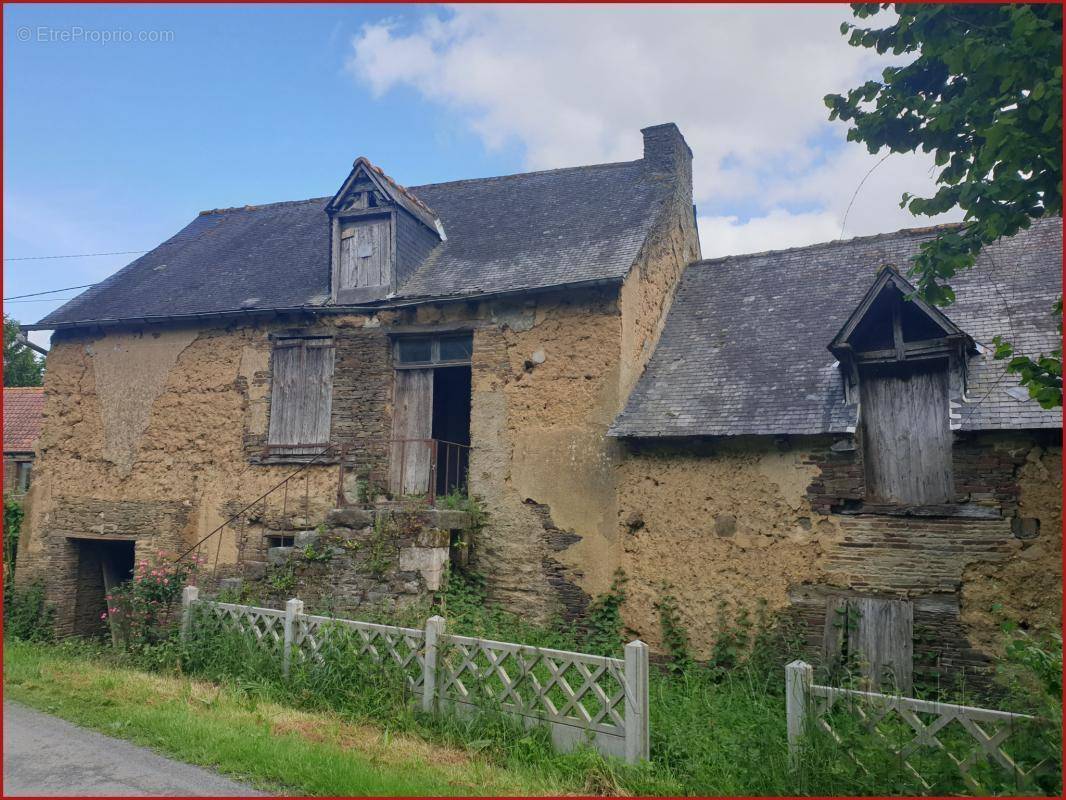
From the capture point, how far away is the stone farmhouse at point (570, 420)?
8.78 metres

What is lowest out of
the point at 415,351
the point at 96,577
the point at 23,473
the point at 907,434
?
the point at 96,577

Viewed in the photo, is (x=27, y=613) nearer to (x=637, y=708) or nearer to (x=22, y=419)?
(x=22, y=419)

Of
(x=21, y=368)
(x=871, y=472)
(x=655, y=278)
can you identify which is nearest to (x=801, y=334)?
(x=871, y=472)

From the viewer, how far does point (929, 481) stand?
29.3 ft

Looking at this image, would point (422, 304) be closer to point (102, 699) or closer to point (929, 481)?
point (102, 699)

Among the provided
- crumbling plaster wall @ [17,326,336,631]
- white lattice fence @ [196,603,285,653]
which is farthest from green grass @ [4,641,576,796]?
crumbling plaster wall @ [17,326,336,631]

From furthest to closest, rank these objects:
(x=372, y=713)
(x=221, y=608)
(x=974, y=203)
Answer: (x=221, y=608), (x=372, y=713), (x=974, y=203)

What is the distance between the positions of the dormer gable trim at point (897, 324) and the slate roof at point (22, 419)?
845 inches

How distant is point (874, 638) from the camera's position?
8641 mm

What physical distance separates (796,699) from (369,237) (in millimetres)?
10170

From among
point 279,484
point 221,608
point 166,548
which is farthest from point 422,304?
point 166,548

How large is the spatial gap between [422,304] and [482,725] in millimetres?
6941

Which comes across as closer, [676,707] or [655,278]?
[676,707]

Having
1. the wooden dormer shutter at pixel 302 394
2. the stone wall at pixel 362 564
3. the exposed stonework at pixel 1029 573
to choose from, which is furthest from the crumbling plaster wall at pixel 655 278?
the wooden dormer shutter at pixel 302 394
